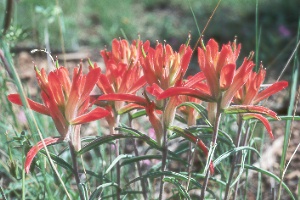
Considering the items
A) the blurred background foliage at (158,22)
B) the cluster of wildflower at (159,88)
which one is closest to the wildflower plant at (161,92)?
the cluster of wildflower at (159,88)

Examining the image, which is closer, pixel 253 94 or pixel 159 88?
pixel 159 88

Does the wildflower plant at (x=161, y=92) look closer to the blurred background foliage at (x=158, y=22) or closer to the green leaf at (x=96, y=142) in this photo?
the green leaf at (x=96, y=142)

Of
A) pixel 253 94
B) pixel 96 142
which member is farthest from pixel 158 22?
pixel 96 142

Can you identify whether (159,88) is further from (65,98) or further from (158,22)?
(158,22)

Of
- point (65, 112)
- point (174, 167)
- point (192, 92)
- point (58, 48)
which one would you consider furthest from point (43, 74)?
point (58, 48)

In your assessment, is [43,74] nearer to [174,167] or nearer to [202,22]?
[174,167]
